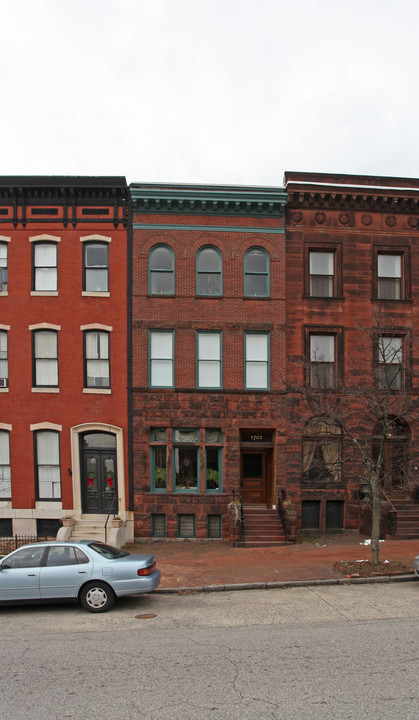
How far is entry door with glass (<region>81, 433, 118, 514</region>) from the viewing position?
19469mm

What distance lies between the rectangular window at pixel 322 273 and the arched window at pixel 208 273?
11.4 feet

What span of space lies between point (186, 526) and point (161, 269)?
9210 mm

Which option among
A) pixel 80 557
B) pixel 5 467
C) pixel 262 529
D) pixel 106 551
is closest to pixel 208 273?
pixel 262 529

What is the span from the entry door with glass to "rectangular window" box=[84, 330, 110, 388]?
190 cm

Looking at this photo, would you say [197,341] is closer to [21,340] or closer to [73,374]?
[73,374]

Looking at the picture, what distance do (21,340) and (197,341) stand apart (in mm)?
6303

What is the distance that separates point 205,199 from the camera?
64.8 feet

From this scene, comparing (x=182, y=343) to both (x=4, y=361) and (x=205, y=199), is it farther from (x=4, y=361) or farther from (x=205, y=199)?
(x=4, y=361)

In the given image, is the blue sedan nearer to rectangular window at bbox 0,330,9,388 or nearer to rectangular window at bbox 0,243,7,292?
rectangular window at bbox 0,330,9,388

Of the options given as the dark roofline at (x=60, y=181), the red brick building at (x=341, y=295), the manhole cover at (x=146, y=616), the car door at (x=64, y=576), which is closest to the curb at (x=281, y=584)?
the manhole cover at (x=146, y=616)

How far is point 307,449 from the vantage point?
65.1 ft

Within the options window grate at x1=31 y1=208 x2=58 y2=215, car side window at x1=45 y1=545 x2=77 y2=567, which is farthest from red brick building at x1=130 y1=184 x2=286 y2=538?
car side window at x1=45 y1=545 x2=77 y2=567

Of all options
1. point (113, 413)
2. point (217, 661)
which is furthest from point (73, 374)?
point (217, 661)

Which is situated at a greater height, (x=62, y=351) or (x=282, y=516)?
(x=62, y=351)
